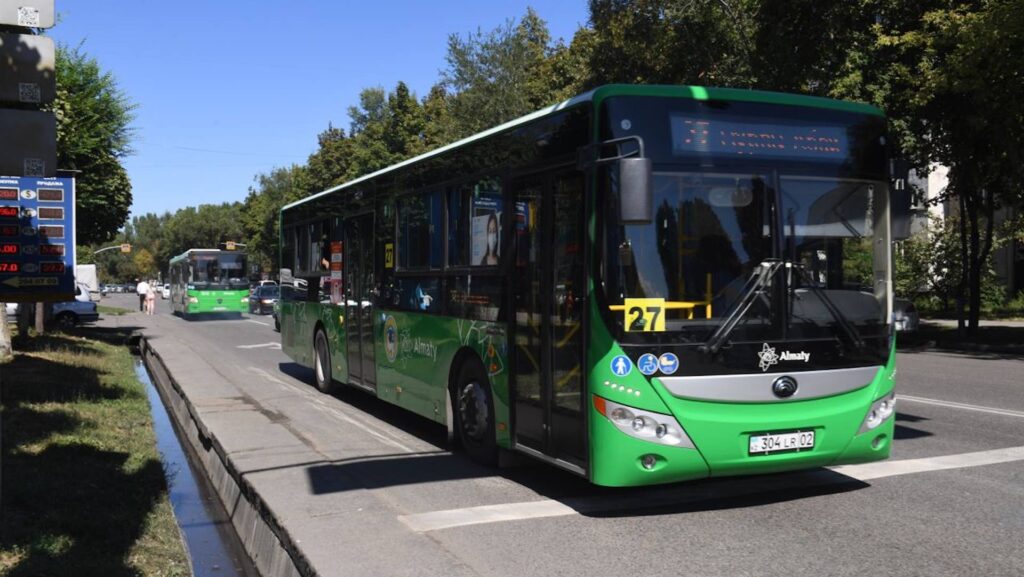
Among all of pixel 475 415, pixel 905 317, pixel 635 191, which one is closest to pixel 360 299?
pixel 475 415

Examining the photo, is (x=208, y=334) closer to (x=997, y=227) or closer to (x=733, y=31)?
(x=733, y=31)

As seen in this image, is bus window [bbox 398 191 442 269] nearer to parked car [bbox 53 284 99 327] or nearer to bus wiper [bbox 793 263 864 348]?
bus wiper [bbox 793 263 864 348]

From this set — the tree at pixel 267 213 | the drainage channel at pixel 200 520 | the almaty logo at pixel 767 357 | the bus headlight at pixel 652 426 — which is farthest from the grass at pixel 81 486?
the tree at pixel 267 213

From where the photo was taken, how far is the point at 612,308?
6.30m

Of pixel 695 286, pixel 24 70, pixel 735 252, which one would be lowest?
pixel 695 286

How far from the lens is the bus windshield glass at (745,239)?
6.31 meters

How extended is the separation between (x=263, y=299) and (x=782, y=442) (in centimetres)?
4547

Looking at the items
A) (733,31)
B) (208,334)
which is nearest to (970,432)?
(733,31)

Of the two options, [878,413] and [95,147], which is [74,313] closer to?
[95,147]

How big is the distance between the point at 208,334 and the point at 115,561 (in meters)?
25.4

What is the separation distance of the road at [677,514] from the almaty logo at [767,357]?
1.07 m

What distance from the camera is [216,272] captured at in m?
41.5

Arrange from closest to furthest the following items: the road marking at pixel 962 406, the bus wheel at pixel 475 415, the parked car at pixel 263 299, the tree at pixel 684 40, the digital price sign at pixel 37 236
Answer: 1. the bus wheel at pixel 475 415
2. the road marking at pixel 962 406
3. the digital price sign at pixel 37 236
4. the tree at pixel 684 40
5. the parked car at pixel 263 299

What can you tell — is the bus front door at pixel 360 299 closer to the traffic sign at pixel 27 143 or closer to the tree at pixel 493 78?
the traffic sign at pixel 27 143
